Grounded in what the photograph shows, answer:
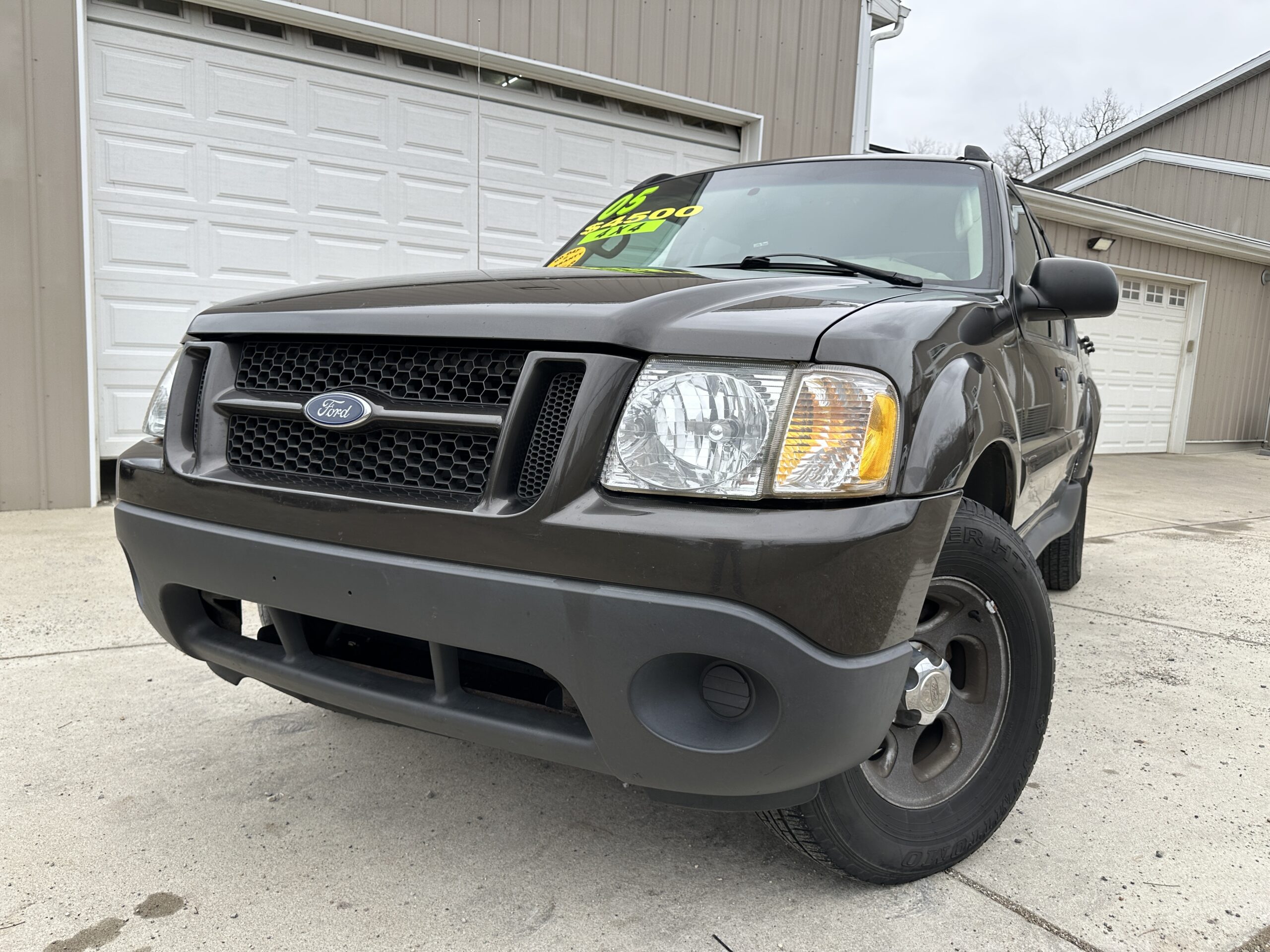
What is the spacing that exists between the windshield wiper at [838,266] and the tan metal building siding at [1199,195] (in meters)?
15.7

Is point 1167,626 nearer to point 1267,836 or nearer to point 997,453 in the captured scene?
point 1267,836

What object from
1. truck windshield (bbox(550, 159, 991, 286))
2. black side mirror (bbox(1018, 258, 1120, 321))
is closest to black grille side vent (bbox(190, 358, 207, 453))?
truck windshield (bbox(550, 159, 991, 286))

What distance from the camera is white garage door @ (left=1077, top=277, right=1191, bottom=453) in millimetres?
11500

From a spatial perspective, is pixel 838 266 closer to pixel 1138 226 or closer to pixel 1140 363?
pixel 1138 226

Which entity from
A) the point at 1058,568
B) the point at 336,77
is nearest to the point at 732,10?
the point at 336,77

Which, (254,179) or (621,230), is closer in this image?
(621,230)

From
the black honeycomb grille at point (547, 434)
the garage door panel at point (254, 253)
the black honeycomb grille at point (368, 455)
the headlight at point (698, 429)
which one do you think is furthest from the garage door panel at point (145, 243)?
the headlight at point (698, 429)

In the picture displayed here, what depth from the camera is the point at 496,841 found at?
1.95 m

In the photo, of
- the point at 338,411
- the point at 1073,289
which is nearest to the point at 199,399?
the point at 338,411

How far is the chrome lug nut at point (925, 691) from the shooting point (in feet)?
5.48

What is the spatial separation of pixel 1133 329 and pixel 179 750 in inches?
485

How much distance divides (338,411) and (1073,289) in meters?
1.74

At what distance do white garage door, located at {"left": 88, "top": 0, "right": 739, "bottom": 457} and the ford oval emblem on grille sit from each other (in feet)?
15.1

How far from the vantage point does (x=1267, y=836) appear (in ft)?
6.69
